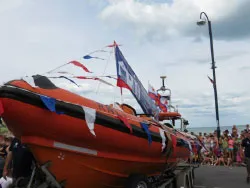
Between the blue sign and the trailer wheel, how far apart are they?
7.35 ft

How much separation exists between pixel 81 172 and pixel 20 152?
1293 millimetres

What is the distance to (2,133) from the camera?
9383 mm

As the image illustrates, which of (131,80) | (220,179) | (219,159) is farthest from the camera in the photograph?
(219,159)

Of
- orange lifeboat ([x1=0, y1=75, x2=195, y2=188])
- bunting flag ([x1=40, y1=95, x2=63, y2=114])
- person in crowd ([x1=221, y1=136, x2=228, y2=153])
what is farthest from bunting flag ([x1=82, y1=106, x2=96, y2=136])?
person in crowd ([x1=221, y1=136, x2=228, y2=153])

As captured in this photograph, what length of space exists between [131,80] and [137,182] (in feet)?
8.97

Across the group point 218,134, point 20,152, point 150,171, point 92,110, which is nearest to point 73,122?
point 92,110

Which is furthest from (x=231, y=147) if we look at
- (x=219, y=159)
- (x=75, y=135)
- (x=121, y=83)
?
(x=75, y=135)

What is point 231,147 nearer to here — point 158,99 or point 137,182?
point 158,99

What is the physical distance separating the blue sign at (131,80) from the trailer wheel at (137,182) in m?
2.24

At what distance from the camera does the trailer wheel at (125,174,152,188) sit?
7.00 metres

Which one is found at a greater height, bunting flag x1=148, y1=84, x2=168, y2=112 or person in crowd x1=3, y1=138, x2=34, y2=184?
bunting flag x1=148, y1=84, x2=168, y2=112

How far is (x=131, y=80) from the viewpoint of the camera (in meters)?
8.93

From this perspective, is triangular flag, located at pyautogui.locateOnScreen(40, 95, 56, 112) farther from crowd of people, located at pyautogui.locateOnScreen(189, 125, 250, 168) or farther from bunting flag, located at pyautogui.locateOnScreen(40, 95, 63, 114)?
crowd of people, located at pyautogui.locateOnScreen(189, 125, 250, 168)

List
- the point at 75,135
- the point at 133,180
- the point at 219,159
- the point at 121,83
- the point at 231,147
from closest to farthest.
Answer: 1. the point at 75,135
2. the point at 133,180
3. the point at 121,83
4. the point at 231,147
5. the point at 219,159
